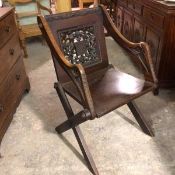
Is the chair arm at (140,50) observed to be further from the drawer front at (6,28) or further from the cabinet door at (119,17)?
the cabinet door at (119,17)

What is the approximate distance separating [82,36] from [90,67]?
0.77ft

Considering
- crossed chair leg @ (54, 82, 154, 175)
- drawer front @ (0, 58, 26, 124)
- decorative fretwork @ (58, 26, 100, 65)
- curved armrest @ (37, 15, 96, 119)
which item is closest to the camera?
curved armrest @ (37, 15, 96, 119)

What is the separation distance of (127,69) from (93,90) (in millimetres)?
1277

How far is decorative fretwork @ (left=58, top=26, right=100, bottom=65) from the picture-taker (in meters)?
1.54

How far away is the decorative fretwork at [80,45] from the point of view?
154cm

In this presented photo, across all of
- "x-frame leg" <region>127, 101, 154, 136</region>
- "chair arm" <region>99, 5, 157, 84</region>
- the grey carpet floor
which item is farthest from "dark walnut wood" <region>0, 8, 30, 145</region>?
"x-frame leg" <region>127, 101, 154, 136</region>

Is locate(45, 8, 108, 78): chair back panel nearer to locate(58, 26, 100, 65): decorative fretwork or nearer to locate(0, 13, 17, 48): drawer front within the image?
locate(58, 26, 100, 65): decorative fretwork

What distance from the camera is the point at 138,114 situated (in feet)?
5.51

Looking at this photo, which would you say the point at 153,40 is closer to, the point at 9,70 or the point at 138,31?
the point at 138,31

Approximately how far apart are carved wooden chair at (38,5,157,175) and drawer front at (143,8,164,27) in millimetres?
562

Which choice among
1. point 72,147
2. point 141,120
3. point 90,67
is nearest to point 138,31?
point 90,67

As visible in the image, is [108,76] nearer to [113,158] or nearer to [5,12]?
[113,158]

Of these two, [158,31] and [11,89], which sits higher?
[158,31]

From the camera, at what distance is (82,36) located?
1.59 m
